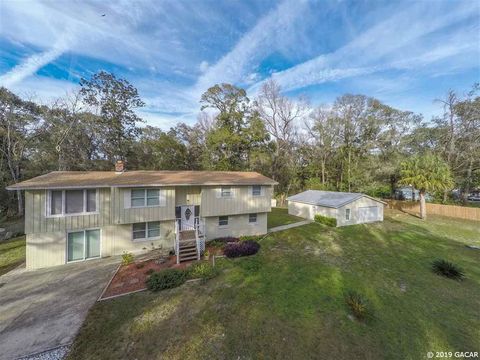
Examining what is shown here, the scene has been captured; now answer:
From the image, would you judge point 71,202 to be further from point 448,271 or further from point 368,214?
point 368,214

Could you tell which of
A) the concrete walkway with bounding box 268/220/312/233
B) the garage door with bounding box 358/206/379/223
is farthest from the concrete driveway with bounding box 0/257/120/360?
the garage door with bounding box 358/206/379/223

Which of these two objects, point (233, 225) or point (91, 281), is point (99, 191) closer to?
point (91, 281)

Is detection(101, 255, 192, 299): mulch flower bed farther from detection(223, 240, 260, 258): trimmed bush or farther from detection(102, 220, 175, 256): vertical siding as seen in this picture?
detection(223, 240, 260, 258): trimmed bush

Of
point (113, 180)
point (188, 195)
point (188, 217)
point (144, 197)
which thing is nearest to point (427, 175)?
point (188, 195)

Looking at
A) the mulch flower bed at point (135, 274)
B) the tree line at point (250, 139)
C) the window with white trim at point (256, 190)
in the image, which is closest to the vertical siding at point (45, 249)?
the mulch flower bed at point (135, 274)

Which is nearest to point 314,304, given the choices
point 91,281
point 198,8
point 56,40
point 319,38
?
point 91,281

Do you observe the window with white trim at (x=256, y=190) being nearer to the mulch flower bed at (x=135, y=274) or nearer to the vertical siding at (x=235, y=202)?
the vertical siding at (x=235, y=202)
